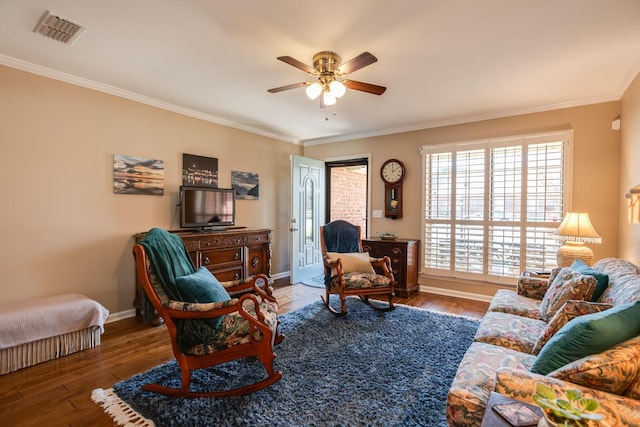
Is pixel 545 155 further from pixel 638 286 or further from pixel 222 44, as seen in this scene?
pixel 222 44

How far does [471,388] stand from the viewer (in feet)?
4.46

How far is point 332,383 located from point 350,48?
→ 2.53m

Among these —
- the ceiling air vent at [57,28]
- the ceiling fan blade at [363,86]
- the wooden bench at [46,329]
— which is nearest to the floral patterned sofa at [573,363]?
the ceiling fan blade at [363,86]

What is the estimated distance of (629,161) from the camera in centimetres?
306

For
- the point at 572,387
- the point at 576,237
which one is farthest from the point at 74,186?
the point at 576,237

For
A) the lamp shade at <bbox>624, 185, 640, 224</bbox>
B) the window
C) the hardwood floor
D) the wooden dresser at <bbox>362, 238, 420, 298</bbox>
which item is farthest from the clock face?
the lamp shade at <bbox>624, 185, 640, 224</bbox>

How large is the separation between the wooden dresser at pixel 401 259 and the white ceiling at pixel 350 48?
187 centimetres

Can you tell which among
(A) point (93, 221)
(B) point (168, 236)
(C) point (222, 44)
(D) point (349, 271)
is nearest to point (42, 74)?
(A) point (93, 221)

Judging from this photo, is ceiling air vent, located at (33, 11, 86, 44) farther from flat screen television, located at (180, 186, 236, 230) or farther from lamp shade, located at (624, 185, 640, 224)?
lamp shade, located at (624, 185, 640, 224)

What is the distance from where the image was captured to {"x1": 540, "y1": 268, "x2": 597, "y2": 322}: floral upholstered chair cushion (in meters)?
1.98

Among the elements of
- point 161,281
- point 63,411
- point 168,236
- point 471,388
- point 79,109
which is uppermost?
point 79,109

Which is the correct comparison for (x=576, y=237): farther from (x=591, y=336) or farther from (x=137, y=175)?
(x=137, y=175)

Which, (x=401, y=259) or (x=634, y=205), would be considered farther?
(x=401, y=259)

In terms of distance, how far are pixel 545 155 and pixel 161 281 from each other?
14.2 feet
